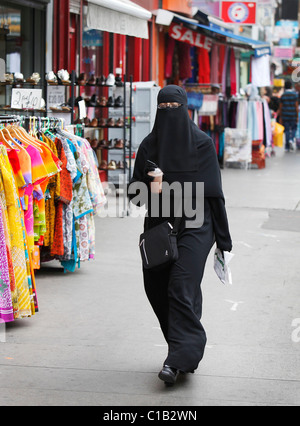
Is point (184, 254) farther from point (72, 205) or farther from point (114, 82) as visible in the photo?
point (114, 82)

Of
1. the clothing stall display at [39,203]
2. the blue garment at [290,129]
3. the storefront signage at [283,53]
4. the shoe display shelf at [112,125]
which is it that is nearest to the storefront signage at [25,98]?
the clothing stall display at [39,203]

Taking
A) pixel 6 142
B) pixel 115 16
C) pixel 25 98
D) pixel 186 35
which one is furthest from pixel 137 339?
pixel 186 35

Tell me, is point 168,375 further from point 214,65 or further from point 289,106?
point 289,106

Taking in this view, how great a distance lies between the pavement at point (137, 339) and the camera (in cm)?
495

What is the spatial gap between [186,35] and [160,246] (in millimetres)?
14558

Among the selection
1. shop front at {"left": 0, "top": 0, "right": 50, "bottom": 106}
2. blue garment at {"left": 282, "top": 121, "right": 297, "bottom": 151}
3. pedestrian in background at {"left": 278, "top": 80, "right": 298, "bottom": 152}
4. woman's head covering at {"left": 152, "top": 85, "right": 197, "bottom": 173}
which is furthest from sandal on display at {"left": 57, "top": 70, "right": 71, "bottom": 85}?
blue garment at {"left": 282, "top": 121, "right": 297, "bottom": 151}

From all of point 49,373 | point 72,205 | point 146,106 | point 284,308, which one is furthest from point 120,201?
point 49,373

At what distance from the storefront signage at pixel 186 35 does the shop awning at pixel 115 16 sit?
497 cm

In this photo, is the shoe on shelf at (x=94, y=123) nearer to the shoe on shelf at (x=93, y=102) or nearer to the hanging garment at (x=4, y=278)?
the shoe on shelf at (x=93, y=102)

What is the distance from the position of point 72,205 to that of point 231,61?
15.1 metres

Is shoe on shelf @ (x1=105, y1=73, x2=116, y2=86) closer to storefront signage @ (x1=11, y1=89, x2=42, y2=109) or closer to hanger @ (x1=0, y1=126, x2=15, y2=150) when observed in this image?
storefront signage @ (x1=11, y1=89, x2=42, y2=109)

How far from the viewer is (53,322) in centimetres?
657

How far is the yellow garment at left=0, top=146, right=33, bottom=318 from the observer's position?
240 inches

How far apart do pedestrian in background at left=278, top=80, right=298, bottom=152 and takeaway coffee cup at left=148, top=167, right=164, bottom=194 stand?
20.9 meters
